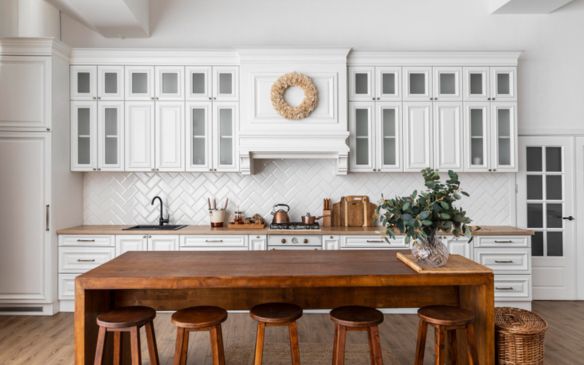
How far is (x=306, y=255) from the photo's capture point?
296 cm

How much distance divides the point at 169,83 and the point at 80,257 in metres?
2.18

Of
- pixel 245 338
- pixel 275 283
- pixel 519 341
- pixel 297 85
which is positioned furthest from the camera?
pixel 297 85

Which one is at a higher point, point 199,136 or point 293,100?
point 293,100

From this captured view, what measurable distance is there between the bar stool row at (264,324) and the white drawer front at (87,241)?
2.12 meters

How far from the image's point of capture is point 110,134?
184 inches

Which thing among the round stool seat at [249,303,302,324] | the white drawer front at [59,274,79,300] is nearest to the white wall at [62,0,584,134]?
the white drawer front at [59,274,79,300]

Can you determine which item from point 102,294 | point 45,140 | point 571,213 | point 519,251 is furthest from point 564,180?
point 45,140

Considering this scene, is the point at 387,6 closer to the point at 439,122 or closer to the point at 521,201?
the point at 439,122

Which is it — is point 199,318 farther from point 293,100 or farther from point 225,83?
point 225,83

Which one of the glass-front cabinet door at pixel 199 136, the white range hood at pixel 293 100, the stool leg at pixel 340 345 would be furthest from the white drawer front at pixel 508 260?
the glass-front cabinet door at pixel 199 136

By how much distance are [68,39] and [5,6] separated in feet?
2.23

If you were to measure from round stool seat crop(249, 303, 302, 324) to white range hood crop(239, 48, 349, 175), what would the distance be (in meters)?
2.31

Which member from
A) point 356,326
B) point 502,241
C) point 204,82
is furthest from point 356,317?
point 204,82

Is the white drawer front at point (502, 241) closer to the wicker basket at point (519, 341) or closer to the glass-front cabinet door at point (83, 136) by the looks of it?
the wicker basket at point (519, 341)
